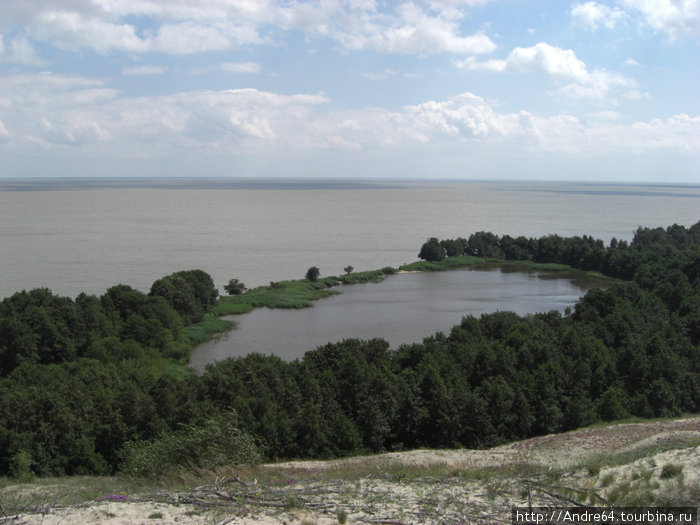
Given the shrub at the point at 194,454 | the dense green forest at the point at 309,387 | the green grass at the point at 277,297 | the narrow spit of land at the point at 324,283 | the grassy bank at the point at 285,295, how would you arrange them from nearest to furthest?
the shrub at the point at 194,454 → the dense green forest at the point at 309,387 → the green grass at the point at 277,297 → the grassy bank at the point at 285,295 → the narrow spit of land at the point at 324,283

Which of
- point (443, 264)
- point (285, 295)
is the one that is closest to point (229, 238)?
point (443, 264)

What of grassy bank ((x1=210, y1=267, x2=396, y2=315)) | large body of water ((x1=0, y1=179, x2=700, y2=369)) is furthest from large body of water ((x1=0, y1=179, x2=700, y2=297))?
grassy bank ((x1=210, y1=267, x2=396, y2=315))

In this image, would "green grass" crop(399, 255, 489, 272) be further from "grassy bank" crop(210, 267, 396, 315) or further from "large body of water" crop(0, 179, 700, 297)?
"grassy bank" crop(210, 267, 396, 315)

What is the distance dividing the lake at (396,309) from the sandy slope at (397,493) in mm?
19916

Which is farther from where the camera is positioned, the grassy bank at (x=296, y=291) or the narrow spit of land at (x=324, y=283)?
the narrow spit of land at (x=324, y=283)

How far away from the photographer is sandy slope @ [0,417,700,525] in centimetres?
1019

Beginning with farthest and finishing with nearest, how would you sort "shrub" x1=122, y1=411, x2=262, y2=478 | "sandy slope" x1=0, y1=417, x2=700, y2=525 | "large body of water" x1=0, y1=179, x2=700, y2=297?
"large body of water" x1=0, y1=179, x2=700, y2=297, "shrub" x1=122, y1=411, x2=262, y2=478, "sandy slope" x1=0, y1=417, x2=700, y2=525

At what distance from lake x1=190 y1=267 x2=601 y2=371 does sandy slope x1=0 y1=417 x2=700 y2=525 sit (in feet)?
65.3

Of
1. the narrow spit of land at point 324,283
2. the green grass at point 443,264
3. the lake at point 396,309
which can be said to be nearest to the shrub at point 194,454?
the lake at point 396,309

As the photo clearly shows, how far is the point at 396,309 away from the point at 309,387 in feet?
81.8

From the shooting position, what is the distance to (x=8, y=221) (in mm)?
102812

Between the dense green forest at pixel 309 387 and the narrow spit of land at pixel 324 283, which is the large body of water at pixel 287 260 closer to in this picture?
the narrow spit of land at pixel 324 283

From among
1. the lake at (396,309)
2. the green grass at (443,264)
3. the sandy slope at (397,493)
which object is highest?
the green grass at (443,264)

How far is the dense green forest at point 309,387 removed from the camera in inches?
706
